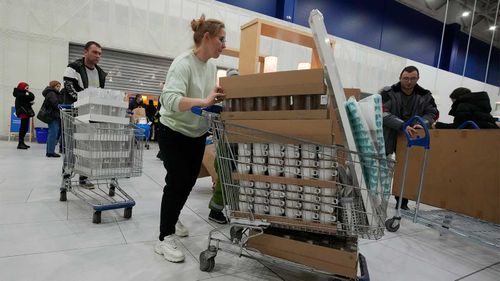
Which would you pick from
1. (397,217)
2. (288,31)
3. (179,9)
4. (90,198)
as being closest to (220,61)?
(179,9)

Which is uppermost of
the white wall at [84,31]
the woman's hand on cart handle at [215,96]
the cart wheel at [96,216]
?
the white wall at [84,31]

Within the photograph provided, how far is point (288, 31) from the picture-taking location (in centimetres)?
310

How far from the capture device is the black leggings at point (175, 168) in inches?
71.2

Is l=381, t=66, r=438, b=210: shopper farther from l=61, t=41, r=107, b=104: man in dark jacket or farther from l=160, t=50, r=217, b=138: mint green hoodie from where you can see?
l=61, t=41, r=107, b=104: man in dark jacket

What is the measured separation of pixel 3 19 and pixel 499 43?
20290 mm

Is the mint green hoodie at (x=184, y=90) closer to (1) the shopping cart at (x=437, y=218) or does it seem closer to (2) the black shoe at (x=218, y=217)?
(2) the black shoe at (x=218, y=217)

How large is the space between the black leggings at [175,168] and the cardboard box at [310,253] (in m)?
0.52

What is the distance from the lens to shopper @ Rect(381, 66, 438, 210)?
3152mm

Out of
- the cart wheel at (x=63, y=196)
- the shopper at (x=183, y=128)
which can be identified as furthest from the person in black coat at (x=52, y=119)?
the shopper at (x=183, y=128)

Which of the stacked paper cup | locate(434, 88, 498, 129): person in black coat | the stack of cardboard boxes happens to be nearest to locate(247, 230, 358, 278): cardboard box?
the stack of cardboard boxes

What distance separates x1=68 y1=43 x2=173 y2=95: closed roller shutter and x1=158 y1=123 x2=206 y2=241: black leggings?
684 centimetres

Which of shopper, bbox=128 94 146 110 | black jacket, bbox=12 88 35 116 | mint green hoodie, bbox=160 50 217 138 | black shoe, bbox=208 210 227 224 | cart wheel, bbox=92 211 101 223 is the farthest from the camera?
shopper, bbox=128 94 146 110

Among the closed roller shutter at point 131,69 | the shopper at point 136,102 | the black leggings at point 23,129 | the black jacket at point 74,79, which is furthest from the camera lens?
the closed roller shutter at point 131,69

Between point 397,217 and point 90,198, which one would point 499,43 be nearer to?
point 397,217
